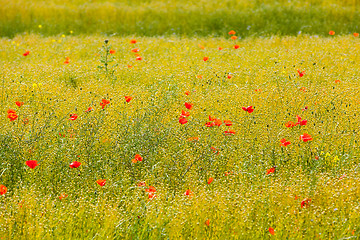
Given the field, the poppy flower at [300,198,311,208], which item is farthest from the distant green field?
the poppy flower at [300,198,311,208]

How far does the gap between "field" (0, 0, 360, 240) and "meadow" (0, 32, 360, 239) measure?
0.7 inches

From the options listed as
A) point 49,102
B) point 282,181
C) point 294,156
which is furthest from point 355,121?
point 49,102

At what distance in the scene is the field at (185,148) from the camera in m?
3.15

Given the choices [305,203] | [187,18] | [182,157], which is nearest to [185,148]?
[182,157]

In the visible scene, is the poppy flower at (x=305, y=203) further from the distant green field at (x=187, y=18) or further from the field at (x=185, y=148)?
the distant green field at (x=187, y=18)

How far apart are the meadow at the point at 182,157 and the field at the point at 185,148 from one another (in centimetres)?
2

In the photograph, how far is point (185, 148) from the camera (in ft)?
13.8

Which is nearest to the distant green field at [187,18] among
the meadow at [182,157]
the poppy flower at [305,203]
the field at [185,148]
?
the field at [185,148]

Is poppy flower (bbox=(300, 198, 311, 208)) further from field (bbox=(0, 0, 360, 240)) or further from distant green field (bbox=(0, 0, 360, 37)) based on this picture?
distant green field (bbox=(0, 0, 360, 37))

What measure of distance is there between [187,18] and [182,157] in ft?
26.1

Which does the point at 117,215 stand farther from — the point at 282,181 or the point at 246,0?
the point at 246,0

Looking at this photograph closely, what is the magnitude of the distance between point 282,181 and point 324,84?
3.02 m

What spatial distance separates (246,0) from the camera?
12211mm

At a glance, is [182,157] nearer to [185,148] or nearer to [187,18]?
[185,148]
